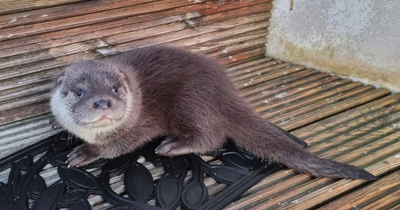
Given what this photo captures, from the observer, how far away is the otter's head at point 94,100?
51.4 inches

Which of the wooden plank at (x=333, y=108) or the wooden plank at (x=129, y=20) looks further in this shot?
the wooden plank at (x=333, y=108)

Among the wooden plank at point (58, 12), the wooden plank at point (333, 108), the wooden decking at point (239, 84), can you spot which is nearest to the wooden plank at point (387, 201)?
the wooden decking at point (239, 84)

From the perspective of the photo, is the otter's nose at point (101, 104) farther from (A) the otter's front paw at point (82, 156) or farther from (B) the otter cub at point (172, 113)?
(A) the otter's front paw at point (82, 156)

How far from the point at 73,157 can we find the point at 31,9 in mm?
617

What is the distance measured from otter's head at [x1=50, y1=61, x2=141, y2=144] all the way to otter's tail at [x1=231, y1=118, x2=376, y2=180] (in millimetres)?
444

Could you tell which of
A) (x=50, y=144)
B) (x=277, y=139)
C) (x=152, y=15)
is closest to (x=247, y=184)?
(x=277, y=139)

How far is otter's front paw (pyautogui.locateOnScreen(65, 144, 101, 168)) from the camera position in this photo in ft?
4.80

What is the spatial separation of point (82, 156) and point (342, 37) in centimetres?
149

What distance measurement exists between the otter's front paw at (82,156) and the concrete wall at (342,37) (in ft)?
4.37

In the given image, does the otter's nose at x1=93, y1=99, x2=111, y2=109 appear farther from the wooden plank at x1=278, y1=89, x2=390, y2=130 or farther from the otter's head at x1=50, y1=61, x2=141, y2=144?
the wooden plank at x1=278, y1=89, x2=390, y2=130

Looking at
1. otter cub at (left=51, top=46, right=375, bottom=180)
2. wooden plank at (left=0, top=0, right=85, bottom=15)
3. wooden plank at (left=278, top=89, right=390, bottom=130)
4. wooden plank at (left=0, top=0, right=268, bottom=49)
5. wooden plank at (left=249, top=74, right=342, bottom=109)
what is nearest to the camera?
otter cub at (left=51, top=46, right=375, bottom=180)

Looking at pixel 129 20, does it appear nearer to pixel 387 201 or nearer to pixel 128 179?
pixel 128 179

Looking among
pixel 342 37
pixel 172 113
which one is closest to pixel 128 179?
pixel 172 113

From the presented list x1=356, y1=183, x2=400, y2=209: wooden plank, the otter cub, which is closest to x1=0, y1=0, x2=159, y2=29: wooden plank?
the otter cub
